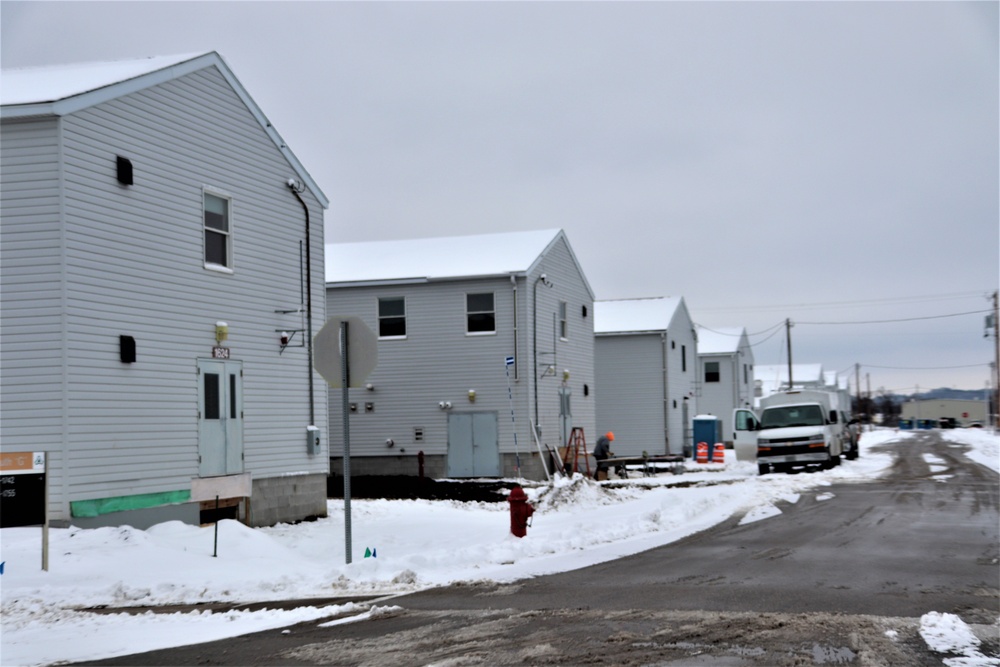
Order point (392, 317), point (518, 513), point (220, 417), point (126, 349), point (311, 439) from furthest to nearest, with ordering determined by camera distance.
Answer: point (392, 317), point (311, 439), point (220, 417), point (126, 349), point (518, 513)

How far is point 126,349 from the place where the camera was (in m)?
15.5

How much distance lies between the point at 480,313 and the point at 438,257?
124 inches

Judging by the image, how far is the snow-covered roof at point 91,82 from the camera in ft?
47.6

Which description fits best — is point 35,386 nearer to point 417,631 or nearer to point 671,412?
point 417,631

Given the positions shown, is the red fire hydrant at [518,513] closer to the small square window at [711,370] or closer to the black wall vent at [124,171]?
the black wall vent at [124,171]

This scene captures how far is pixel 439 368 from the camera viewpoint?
3297 cm

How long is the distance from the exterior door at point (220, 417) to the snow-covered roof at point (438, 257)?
1503 cm

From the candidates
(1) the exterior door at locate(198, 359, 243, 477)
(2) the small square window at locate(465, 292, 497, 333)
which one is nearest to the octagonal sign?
(1) the exterior door at locate(198, 359, 243, 477)

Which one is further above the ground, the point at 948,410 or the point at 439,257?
the point at 439,257

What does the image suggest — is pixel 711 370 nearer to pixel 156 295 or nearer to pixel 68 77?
pixel 156 295

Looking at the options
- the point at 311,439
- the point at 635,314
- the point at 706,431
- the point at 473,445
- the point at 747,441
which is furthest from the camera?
the point at 635,314

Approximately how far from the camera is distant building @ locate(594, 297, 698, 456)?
46.9 meters

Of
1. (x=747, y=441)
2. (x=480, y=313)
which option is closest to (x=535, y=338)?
(x=480, y=313)

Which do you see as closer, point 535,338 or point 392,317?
point 535,338
